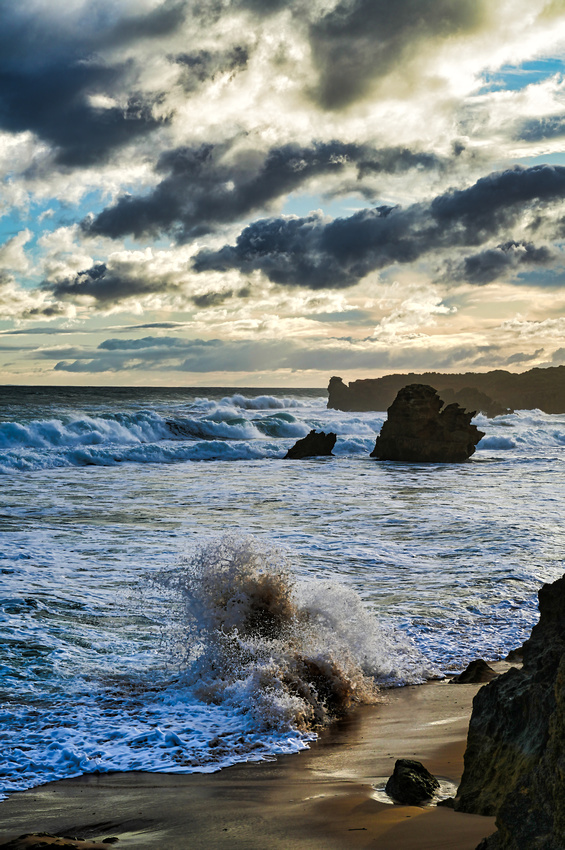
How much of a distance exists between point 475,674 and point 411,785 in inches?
114

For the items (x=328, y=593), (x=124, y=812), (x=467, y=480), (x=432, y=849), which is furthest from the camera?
(x=467, y=480)

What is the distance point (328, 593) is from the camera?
682 centimetres

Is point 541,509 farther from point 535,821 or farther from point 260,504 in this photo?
point 535,821

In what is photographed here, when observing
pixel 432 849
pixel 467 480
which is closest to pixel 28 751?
pixel 432 849

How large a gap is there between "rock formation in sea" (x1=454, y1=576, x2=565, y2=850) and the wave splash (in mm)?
2071

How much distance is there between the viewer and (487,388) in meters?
95.8

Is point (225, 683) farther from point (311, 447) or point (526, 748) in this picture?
point (311, 447)

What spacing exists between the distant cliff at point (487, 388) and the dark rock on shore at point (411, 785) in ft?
284

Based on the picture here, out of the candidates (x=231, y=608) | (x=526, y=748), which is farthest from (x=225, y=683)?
(x=526, y=748)

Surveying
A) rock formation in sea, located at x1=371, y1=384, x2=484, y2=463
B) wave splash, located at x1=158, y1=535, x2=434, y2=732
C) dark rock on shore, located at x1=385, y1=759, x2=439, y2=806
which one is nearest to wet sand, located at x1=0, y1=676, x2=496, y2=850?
dark rock on shore, located at x1=385, y1=759, x2=439, y2=806

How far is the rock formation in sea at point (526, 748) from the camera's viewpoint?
7.91ft

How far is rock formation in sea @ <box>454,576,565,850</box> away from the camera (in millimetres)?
2410

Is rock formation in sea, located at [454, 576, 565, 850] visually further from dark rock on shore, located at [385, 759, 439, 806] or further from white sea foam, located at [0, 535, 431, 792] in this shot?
white sea foam, located at [0, 535, 431, 792]

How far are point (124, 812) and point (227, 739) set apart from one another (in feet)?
3.91
